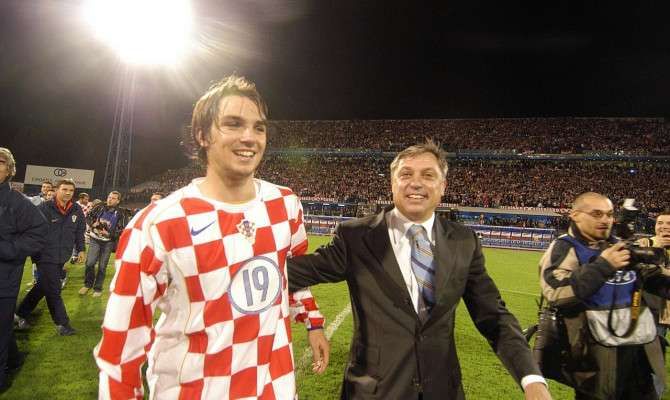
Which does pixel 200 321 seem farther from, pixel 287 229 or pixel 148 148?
pixel 148 148

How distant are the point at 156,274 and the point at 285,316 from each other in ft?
2.27

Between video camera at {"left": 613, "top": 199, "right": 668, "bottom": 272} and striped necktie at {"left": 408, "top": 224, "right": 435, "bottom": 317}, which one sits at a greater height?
video camera at {"left": 613, "top": 199, "right": 668, "bottom": 272}

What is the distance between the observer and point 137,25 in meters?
19.5

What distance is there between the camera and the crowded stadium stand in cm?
2906

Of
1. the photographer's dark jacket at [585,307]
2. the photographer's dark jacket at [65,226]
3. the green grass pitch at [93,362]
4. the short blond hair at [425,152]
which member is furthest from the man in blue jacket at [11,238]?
the photographer's dark jacket at [585,307]

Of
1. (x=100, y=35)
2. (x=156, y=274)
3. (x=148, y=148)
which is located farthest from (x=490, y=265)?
(x=148, y=148)

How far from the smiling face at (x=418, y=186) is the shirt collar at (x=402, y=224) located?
0.08ft

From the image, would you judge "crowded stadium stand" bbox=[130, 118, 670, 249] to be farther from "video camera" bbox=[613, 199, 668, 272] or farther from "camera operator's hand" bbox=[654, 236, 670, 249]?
"video camera" bbox=[613, 199, 668, 272]

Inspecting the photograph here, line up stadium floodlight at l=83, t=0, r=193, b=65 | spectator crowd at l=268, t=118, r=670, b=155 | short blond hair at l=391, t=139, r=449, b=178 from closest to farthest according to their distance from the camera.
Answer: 1. short blond hair at l=391, t=139, r=449, b=178
2. stadium floodlight at l=83, t=0, r=193, b=65
3. spectator crowd at l=268, t=118, r=670, b=155

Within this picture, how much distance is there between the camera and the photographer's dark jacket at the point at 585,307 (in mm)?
2783

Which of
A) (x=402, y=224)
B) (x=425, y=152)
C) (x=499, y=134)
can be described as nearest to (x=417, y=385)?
(x=402, y=224)

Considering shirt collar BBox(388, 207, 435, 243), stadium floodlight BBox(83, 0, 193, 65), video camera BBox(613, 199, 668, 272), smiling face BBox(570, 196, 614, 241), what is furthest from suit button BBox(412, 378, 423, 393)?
stadium floodlight BBox(83, 0, 193, 65)

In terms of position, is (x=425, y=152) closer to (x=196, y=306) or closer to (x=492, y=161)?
(x=196, y=306)

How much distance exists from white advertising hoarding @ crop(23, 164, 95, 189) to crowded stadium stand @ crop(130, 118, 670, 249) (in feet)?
13.6
